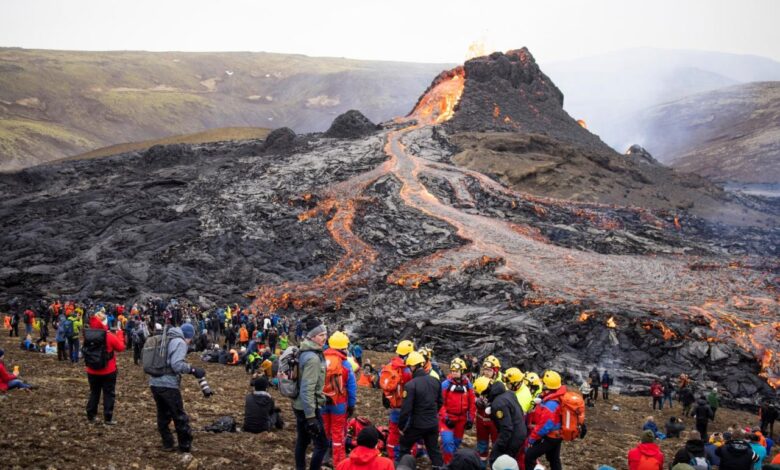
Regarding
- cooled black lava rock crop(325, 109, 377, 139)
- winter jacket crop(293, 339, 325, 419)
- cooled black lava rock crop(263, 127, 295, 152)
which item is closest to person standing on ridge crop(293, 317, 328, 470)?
winter jacket crop(293, 339, 325, 419)

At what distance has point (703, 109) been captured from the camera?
166 m

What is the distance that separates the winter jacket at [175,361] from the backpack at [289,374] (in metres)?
1.55

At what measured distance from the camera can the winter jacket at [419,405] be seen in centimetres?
905

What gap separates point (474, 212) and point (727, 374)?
85.9 ft

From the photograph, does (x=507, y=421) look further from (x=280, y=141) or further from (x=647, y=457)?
(x=280, y=141)

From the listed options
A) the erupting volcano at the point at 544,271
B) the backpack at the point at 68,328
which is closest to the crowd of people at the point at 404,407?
the backpack at the point at 68,328

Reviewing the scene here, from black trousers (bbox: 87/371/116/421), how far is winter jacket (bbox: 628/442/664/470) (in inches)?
322

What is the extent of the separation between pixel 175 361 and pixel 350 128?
6124 cm

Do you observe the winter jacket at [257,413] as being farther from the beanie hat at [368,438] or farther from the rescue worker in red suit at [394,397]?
the beanie hat at [368,438]

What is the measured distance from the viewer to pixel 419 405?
29.8 ft

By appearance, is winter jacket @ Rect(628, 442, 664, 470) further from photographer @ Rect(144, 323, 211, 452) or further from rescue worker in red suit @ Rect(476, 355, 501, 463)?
photographer @ Rect(144, 323, 211, 452)

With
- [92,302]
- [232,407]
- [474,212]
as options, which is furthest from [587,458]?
[474,212]

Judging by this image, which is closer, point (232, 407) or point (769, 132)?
point (232, 407)

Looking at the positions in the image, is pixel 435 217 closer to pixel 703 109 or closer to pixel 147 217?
pixel 147 217
